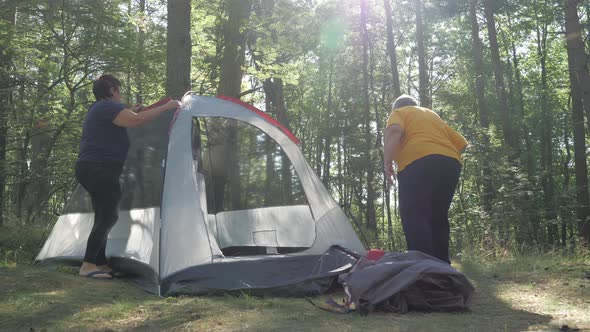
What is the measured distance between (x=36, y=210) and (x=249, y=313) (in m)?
7.74

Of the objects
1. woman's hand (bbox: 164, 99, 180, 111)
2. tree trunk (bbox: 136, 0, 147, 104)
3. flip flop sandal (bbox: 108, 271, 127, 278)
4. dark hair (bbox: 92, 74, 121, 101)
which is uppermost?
tree trunk (bbox: 136, 0, 147, 104)

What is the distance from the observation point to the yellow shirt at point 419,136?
13.9 feet

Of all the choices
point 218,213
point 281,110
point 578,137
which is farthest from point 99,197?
→ point 578,137

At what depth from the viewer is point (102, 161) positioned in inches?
186

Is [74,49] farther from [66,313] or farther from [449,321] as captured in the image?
[449,321]

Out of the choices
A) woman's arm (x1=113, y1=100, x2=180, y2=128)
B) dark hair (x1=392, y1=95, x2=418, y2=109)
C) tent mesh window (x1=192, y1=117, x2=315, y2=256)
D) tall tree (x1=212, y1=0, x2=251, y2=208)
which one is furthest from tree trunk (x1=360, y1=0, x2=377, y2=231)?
woman's arm (x1=113, y1=100, x2=180, y2=128)

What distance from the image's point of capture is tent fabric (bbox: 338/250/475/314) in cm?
335

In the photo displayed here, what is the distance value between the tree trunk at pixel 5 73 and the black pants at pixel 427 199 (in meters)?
7.41

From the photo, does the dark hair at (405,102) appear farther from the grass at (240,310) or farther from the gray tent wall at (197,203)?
the grass at (240,310)

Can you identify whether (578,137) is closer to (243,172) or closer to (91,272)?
(243,172)

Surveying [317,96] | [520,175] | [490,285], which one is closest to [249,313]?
[490,285]

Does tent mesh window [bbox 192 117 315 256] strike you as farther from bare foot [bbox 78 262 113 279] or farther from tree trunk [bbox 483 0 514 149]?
tree trunk [bbox 483 0 514 149]

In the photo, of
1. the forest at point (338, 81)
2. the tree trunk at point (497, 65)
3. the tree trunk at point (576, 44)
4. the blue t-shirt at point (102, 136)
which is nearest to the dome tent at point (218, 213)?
the blue t-shirt at point (102, 136)

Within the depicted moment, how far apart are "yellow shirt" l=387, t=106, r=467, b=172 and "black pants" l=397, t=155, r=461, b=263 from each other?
0.06 meters
